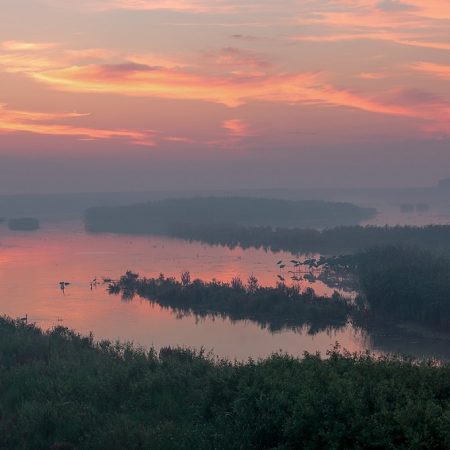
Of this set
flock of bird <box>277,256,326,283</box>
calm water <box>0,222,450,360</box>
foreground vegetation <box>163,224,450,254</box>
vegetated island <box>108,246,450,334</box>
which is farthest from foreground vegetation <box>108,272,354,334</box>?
foreground vegetation <box>163,224,450,254</box>

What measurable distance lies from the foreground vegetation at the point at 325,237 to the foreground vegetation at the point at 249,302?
3499 centimetres

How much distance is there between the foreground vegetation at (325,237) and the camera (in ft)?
319

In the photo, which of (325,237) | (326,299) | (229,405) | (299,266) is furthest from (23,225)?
(229,405)

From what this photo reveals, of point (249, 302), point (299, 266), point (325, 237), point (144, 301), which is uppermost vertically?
point (325, 237)

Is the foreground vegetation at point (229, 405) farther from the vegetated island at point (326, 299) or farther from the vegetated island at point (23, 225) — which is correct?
the vegetated island at point (23, 225)

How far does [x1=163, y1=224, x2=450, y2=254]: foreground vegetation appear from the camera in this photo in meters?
97.4

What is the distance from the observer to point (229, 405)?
19281mm

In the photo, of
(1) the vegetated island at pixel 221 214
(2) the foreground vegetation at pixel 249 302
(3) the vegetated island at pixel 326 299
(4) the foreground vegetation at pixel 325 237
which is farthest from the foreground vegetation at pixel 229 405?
(1) the vegetated island at pixel 221 214

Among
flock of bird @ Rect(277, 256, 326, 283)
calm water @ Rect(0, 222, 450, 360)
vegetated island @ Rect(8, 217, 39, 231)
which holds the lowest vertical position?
vegetated island @ Rect(8, 217, 39, 231)

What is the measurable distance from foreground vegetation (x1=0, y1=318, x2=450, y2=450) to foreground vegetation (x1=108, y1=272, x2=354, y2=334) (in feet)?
81.9

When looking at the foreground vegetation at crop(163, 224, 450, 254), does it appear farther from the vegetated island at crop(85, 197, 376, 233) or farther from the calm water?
the vegetated island at crop(85, 197, 376, 233)

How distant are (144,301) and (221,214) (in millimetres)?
116889

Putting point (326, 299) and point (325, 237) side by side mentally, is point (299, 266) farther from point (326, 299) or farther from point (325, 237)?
point (325, 237)

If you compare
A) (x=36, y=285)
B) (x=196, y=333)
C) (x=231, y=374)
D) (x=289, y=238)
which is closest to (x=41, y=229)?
(x=289, y=238)
